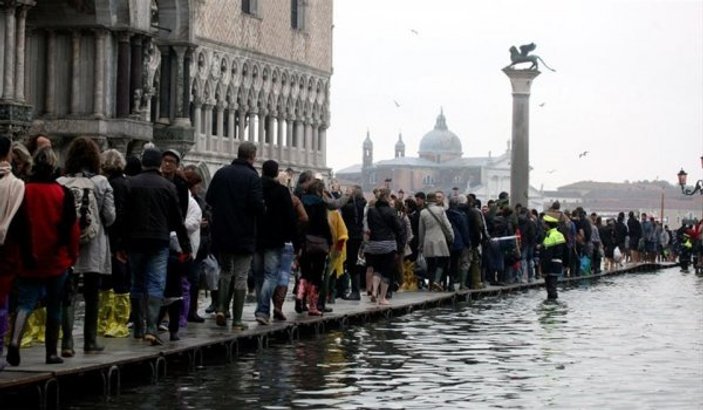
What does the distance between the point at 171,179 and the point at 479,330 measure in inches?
220

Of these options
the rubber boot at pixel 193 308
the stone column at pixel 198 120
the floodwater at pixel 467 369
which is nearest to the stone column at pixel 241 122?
the stone column at pixel 198 120

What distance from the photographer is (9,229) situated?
13602 millimetres

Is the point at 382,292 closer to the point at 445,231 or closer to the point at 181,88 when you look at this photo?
the point at 445,231

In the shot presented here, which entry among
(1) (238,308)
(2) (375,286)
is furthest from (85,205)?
(2) (375,286)

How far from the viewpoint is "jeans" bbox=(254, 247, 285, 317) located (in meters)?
19.2

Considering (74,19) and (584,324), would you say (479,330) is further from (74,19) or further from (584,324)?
(74,19)

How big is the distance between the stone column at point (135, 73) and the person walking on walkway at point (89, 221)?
17627mm

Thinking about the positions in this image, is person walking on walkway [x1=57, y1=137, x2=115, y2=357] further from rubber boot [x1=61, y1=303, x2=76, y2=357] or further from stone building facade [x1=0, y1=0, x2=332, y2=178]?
stone building facade [x1=0, y1=0, x2=332, y2=178]

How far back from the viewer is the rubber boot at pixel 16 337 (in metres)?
13.6

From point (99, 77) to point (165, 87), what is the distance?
128 inches

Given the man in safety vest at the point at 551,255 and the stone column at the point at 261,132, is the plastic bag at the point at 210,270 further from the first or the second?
the stone column at the point at 261,132

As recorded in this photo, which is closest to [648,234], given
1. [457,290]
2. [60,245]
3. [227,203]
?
[457,290]

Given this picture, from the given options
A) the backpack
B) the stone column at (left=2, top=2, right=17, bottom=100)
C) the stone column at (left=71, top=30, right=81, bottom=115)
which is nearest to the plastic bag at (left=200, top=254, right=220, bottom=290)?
the backpack

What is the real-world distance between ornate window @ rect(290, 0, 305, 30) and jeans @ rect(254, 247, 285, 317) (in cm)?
6119
